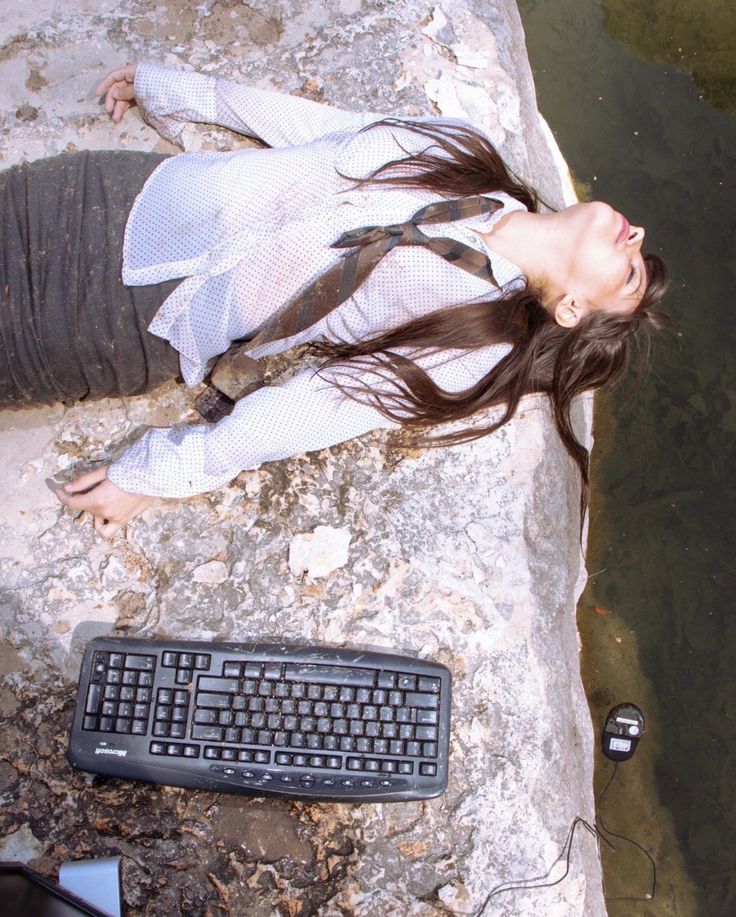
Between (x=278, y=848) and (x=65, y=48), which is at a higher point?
(x=65, y=48)

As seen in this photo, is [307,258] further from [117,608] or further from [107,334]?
[117,608]

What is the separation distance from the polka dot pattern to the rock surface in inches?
6.5

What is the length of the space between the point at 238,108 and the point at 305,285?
1.52ft

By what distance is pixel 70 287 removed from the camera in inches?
60.7

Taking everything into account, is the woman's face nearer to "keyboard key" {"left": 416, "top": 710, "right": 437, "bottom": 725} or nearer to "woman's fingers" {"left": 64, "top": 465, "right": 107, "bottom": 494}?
"keyboard key" {"left": 416, "top": 710, "right": 437, "bottom": 725}

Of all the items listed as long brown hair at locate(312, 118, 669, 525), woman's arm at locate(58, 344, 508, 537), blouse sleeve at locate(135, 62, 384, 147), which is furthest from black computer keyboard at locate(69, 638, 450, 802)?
blouse sleeve at locate(135, 62, 384, 147)

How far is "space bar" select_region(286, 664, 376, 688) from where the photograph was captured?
57.9 inches

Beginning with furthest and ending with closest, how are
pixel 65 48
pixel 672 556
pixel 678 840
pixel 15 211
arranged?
pixel 672 556 → pixel 678 840 → pixel 65 48 → pixel 15 211

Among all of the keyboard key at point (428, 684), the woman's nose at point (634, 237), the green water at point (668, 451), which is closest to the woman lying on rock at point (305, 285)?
the woman's nose at point (634, 237)

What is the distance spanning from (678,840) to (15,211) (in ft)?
7.05

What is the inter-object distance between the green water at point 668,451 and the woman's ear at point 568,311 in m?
0.83

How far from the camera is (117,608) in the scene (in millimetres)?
1594

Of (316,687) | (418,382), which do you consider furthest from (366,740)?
(418,382)

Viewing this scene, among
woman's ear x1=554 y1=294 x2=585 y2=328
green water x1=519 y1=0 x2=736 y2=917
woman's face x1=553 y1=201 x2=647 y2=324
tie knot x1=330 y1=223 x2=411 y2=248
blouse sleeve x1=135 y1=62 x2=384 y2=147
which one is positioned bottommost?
green water x1=519 y1=0 x2=736 y2=917
